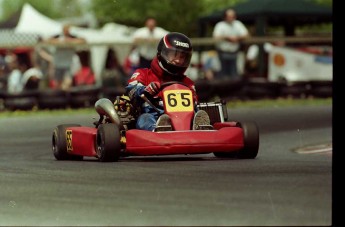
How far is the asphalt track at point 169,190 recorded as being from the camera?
6504mm

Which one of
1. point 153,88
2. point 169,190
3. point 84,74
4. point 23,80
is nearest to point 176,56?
point 153,88

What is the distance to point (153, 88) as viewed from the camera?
10.4m

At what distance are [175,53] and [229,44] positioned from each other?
34.8 ft

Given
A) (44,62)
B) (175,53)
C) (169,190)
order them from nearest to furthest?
(169,190) → (175,53) → (44,62)

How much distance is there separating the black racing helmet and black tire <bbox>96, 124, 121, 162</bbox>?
1100mm

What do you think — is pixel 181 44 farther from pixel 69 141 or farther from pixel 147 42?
pixel 147 42

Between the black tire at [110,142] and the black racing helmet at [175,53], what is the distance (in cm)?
110

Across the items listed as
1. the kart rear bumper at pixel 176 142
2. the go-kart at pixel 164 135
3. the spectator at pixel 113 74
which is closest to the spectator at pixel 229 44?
the spectator at pixel 113 74

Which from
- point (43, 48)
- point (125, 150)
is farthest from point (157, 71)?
point (43, 48)

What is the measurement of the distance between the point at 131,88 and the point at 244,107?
30.2ft

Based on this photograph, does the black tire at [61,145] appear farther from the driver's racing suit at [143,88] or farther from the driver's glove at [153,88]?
the driver's glove at [153,88]

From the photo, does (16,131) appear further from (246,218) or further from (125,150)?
(246,218)

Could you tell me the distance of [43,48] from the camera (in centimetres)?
2198

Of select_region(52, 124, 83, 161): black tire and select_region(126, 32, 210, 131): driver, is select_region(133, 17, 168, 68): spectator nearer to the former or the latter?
select_region(52, 124, 83, 161): black tire
